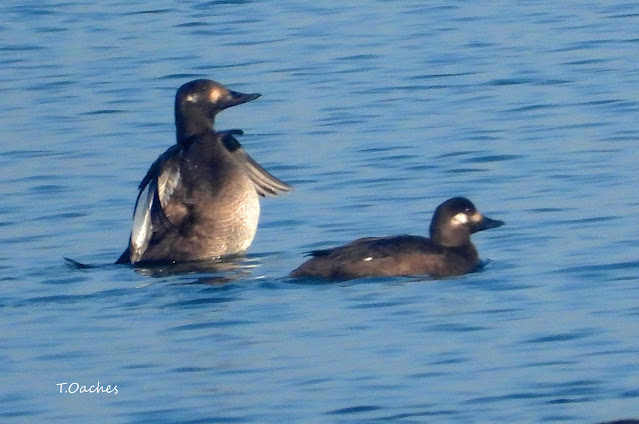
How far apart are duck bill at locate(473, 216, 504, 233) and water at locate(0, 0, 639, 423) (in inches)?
6.9

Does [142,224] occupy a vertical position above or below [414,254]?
above

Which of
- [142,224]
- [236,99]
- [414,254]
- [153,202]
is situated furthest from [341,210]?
[414,254]

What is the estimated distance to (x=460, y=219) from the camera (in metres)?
11.0

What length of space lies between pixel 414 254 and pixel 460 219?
597 millimetres

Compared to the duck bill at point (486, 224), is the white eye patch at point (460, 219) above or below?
above

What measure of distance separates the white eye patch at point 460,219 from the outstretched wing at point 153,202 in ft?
6.10

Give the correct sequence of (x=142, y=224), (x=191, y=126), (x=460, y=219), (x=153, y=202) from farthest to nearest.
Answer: (x=191, y=126) → (x=153, y=202) → (x=142, y=224) → (x=460, y=219)

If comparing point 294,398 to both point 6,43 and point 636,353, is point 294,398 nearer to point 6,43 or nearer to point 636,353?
point 636,353

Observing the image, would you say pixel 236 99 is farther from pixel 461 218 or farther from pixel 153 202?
pixel 461 218

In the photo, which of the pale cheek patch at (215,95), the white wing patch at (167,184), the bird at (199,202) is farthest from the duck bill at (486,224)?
the pale cheek patch at (215,95)

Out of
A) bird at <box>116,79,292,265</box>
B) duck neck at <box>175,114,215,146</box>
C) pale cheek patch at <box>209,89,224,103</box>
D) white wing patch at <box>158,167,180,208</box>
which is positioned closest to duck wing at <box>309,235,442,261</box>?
bird at <box>116,79,292,265</box>

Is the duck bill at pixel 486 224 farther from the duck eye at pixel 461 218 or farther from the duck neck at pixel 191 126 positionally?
the duck neck at pixel 191 126

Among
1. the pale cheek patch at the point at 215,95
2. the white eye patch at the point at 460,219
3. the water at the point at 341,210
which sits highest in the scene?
the pale cheek patch at the point at 215,95

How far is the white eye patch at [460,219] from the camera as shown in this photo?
434 inches
